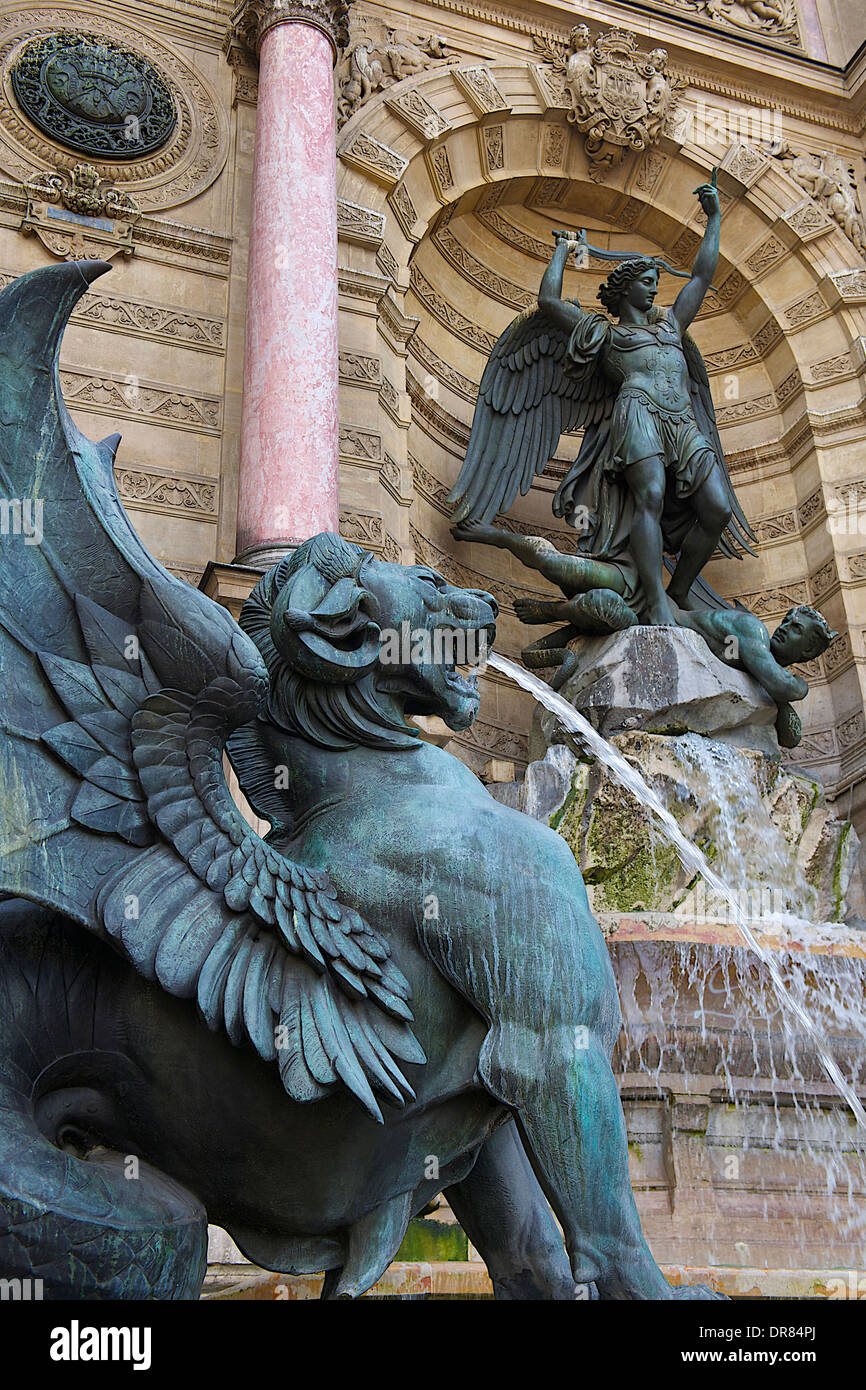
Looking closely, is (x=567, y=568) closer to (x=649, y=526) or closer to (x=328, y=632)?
(x=649, y=526)

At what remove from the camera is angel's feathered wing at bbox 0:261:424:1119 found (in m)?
1.55

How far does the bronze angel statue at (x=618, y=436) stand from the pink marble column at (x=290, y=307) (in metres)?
1.80

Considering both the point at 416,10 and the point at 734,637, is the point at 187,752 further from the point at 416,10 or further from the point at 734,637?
the point at 416,10

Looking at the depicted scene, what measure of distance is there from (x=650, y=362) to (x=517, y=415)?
109 centimetres

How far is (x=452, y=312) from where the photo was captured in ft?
31.7

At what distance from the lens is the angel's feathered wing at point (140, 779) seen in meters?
1.55

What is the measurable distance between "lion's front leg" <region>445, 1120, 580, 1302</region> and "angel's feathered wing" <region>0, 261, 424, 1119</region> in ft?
1.21

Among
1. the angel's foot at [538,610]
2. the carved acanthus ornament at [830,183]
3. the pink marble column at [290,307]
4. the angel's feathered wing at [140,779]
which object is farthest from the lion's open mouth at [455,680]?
the carved acanthus ornament at [830,183]

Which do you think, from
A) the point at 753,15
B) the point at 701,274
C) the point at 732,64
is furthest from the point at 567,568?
the point at 753,15

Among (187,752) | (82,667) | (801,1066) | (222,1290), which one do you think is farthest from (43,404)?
(801,1066)

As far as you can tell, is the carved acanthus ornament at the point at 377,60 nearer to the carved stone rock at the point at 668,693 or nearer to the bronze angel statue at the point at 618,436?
the bronze angel statue at the point at 618,436

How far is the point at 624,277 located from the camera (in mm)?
7836
